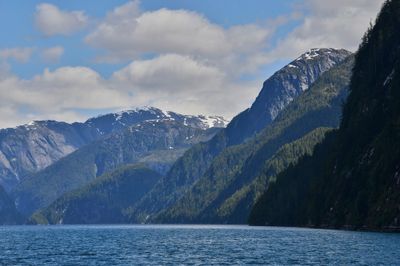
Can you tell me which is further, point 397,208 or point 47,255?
point 397,208

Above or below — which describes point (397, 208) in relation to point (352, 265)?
above

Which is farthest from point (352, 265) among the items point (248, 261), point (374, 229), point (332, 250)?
point (374, 229)

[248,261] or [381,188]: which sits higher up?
[381,188]

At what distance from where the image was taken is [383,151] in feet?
625

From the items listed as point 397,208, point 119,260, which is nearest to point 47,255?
point 119,260

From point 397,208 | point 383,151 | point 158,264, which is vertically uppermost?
point 383,151

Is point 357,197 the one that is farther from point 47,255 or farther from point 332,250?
point 47,255

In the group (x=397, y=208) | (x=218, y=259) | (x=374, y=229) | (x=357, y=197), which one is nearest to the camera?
(x=218, y=259)

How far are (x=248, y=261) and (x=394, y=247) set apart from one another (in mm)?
29033

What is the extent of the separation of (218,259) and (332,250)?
75.2 feet

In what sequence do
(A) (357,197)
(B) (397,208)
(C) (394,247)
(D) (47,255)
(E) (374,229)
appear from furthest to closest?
(A) (357,197), (E) (374,229), (B) (397,208), (D) (47,255), (C) (394,247)

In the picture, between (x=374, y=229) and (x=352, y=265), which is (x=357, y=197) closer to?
(x=374, y=229)

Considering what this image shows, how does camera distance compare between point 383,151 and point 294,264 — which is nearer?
point 294,264

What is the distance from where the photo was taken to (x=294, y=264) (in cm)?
9956
